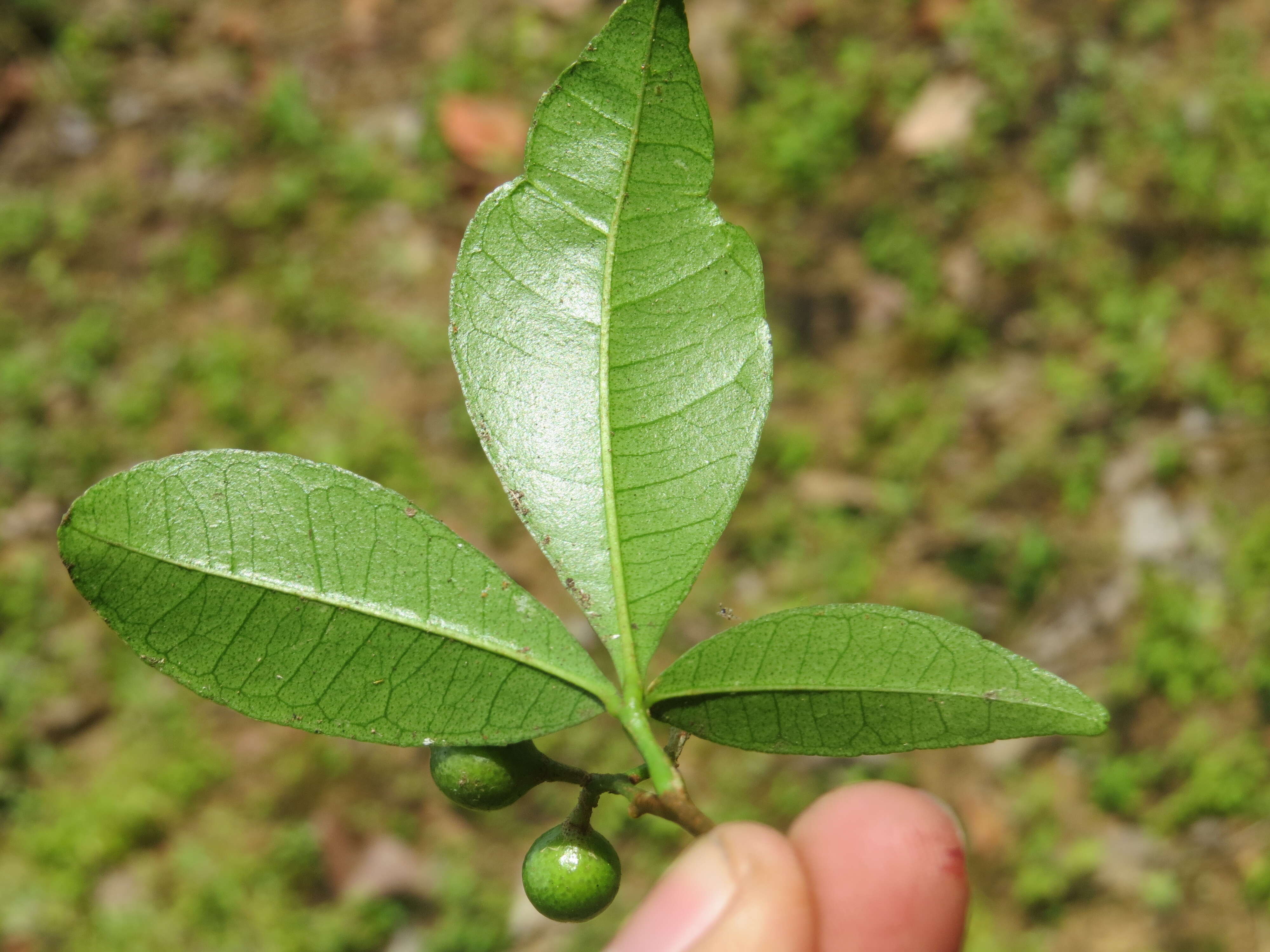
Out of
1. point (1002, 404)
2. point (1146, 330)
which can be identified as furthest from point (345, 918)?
point (1146, 330)

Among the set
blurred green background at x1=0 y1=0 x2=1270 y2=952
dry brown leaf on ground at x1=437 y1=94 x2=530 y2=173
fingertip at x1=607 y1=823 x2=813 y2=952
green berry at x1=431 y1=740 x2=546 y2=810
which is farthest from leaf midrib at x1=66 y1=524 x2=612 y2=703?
dry brown leaf on ground at x1=437 y1=94 x2=530 y2=173

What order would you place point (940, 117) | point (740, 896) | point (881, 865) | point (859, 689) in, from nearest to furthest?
point (859, 689)
point (740, 896)
point (881, 865)
point (940, 117)

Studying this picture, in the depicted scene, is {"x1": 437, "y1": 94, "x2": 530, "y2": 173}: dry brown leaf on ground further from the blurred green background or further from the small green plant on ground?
the small green plant on ground

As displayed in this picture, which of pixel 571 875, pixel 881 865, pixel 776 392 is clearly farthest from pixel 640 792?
pixel 776 392

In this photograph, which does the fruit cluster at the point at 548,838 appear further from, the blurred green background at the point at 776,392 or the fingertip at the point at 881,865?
the blurred green background at the point at 776,392

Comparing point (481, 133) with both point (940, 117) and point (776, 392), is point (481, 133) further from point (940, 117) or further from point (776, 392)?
point (940, 117)

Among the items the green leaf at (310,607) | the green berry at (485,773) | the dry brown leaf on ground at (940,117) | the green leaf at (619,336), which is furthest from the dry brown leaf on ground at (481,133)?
the green berry at (485,773)
